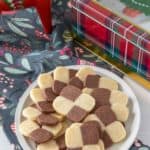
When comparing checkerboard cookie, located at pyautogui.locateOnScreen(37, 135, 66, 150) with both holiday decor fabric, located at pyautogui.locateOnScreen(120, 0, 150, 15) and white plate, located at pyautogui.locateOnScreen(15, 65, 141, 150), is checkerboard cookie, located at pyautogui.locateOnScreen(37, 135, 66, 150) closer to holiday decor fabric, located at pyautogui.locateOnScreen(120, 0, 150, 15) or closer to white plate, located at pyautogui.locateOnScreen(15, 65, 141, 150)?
white plate, located at pyautogui.locateOnScreen(15, 65, 141, 150)

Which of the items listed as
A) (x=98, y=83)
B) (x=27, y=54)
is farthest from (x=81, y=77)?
(x=27, y=54)

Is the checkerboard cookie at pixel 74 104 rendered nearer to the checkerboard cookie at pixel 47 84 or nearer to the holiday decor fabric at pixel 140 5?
the checkerboard cookie at pixel 47 84

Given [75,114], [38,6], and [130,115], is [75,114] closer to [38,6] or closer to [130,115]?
[130,115]

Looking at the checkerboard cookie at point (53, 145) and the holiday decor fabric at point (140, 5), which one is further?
the holiday decor fabric at point (140, 5)

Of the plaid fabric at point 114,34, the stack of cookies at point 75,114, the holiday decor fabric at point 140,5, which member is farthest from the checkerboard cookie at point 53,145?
the holiday decor fabric at point 140,5

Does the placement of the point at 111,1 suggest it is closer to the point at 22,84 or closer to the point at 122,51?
the point at 122,51

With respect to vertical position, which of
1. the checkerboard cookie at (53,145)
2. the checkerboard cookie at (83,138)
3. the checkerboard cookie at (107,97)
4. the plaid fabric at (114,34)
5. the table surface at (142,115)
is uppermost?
the plaid fabric at (114,34)

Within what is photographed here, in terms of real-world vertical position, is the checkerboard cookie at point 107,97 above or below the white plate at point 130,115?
above

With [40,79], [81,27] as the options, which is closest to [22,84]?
[40,79]

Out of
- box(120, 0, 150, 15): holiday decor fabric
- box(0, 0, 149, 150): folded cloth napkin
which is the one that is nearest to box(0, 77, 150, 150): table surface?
box(0, 0, 149, 150): folded cloth napkin
